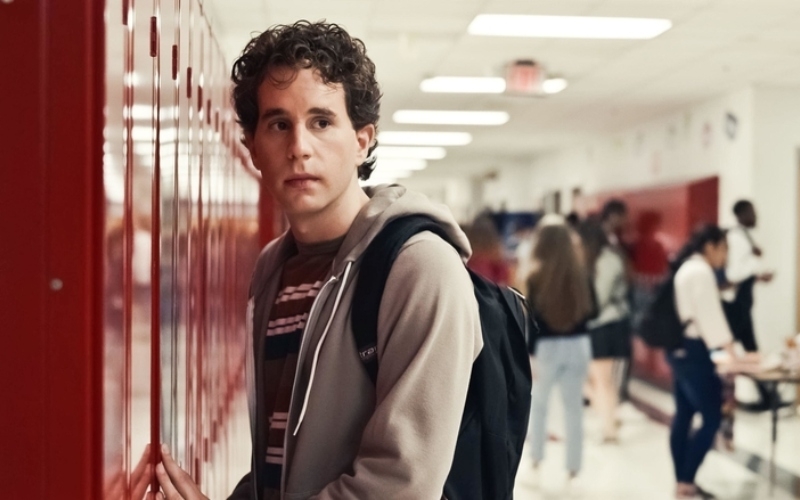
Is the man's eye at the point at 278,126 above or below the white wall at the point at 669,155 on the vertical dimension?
below

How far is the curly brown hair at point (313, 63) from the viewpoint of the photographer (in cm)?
153

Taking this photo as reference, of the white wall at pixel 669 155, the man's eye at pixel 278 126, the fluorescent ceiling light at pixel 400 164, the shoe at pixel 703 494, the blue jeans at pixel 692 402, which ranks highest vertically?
the fluorescent ceiling light at pixel 400 164

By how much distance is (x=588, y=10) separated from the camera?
5969 millimetres

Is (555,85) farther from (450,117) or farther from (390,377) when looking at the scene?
(390,377)

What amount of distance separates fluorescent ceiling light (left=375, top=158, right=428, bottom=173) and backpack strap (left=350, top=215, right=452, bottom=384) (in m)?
17.0

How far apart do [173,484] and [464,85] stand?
777 cm

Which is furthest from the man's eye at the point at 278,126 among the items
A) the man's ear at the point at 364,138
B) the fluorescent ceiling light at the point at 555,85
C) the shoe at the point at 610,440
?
the fluorescent ceiling light at the point at 555,85

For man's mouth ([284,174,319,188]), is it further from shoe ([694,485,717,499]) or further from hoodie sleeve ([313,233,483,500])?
shoe ([694,485,717,499])

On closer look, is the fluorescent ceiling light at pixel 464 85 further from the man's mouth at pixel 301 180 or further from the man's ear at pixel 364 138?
the man's mouth at pixel 301 180

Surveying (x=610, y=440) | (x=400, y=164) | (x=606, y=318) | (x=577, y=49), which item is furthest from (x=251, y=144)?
(x=400, y=164)

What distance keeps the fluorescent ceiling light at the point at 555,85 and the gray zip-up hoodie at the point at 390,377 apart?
7.39 meters
